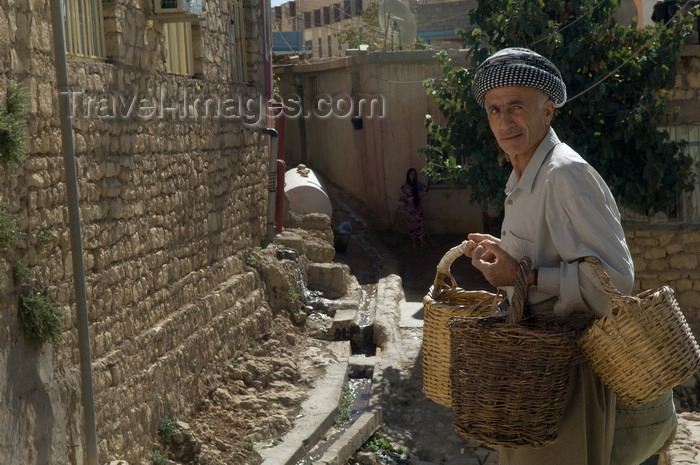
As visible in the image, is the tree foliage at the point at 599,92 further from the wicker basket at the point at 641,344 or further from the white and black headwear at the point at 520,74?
the wicker basket at the point at 641,344

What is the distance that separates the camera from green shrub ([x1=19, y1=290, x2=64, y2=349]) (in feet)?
14.4

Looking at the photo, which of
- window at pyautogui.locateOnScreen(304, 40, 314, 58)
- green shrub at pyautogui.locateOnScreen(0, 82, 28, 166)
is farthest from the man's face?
window at pyautogui.locateOnScreen(304, 40, 314, 58)

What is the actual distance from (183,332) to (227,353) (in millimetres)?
1047

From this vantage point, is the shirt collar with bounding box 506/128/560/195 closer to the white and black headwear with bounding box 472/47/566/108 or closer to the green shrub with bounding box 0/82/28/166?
the white and black headwear with bounding box 472/47/566/108

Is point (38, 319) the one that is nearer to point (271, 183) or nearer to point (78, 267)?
point (78, 267)

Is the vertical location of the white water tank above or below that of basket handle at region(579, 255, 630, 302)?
below

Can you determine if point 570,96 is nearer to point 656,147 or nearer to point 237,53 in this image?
point 656,147

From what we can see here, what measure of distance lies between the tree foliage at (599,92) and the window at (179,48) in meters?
2.84

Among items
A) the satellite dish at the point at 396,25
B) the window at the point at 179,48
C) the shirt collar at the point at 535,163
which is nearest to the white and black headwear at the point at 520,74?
the shirt collar at the point at 535,163

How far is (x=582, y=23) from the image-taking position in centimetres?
895

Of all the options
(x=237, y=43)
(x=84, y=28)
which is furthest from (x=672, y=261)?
(x=84, y=28)

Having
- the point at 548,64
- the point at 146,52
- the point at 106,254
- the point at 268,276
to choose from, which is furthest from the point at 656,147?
the point at 548,64

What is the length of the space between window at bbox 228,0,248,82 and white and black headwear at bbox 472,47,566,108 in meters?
6.13

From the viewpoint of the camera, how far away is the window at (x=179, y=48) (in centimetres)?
702
